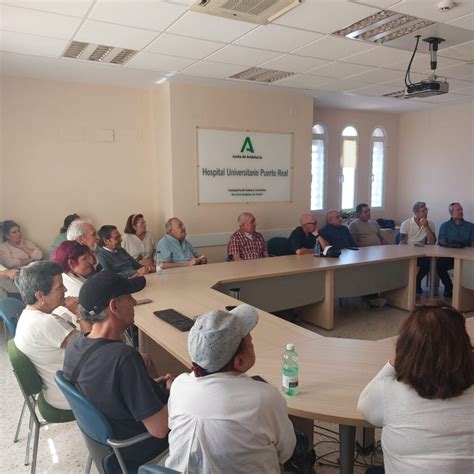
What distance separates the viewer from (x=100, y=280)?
1855 mm

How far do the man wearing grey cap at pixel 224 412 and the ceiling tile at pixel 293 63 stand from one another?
11.5 ft

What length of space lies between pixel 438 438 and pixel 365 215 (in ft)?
18.3

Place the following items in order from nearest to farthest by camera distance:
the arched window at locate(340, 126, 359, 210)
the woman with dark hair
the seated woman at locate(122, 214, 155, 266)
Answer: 1. the woman with dark hair
2. the seated woman at locate(122, 214, 155, 266)
3. the arched window at locate(340, 126, 359, 210)

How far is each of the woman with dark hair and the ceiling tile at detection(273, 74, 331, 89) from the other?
129 inches

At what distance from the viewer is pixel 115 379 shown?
1532 mm

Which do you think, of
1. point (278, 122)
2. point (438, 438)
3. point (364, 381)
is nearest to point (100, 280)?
point (364, 381)

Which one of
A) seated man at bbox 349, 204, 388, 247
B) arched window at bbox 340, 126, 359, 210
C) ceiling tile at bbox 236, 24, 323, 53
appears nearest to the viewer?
ceiling tile at bbox 236, 24, 323, 53

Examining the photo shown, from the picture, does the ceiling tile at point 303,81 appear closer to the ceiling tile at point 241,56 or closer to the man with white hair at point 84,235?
the ceiling tile at point 241,56

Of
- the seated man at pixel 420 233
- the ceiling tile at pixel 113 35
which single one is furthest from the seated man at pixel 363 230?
the ceiling tile at pixel 113 35

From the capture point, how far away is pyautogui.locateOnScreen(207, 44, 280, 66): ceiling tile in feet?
12.8

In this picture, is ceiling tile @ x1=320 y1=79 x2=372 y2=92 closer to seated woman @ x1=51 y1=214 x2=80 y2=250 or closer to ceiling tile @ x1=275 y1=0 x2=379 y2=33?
ceiling tile @ x1=275 y1=0 x2=379 y2=33

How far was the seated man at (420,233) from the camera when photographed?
6008mm

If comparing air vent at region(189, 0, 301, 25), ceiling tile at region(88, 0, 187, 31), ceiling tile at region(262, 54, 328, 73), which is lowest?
air vent at region(189, 0, 301, 25)

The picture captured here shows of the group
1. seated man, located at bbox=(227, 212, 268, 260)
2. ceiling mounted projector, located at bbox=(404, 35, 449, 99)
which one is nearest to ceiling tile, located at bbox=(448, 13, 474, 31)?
ceiling mounted projector, located at bbox=(404, 35, 449, 99)
